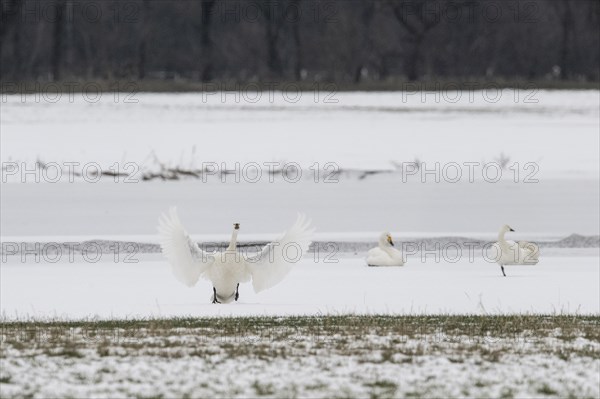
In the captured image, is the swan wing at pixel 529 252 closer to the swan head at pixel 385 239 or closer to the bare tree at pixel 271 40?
the swan head at pixel 385 239

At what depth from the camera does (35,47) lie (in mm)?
49938

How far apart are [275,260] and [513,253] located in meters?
3.61

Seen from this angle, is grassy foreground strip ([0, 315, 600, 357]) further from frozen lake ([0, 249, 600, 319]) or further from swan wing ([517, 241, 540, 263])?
swan wing ([517, 241, 540, 263])

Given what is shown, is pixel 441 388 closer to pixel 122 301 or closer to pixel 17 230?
pixel 122 301

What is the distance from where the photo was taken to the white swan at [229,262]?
13.0 meters

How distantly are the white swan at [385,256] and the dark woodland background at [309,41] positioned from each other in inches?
1045

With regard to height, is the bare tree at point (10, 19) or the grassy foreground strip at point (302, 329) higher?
the bare tree at point (10, 19)

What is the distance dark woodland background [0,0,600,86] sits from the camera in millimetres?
45062

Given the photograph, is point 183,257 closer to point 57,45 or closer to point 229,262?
point 229,262

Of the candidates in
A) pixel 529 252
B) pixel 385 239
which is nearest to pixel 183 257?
pixel 385 239

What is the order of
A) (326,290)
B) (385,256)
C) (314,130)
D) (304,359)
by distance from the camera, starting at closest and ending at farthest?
1. (304,359)
2. (326,290)
3. (385,256)
4. (314,130)

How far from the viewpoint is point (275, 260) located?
13.1 metres

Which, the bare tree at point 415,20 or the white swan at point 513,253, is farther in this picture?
the bare tree at point 415,20

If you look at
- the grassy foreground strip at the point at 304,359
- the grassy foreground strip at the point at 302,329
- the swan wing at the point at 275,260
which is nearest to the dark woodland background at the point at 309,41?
the swan wing at the point at 275,260
